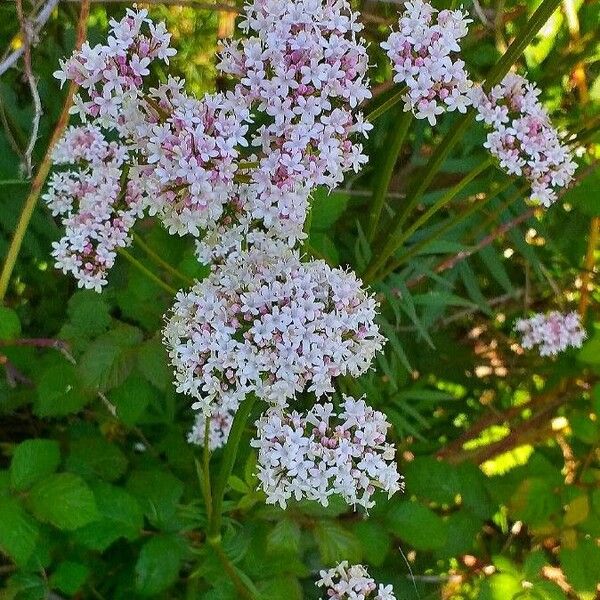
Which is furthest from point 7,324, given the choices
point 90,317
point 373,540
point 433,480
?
point 433,480

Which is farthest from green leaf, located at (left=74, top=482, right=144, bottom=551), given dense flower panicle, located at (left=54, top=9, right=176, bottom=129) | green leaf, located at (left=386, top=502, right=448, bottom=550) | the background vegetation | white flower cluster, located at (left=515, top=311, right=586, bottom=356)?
white flower cluster, located at (left=515, top=311, right=586, bottom=356)

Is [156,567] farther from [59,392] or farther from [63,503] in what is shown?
[59,392]

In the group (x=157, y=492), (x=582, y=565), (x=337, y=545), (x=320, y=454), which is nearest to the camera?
(x=320, y=454)

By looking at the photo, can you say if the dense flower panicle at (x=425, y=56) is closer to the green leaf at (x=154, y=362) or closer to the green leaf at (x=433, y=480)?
the green leaf at (x=154, y=362)

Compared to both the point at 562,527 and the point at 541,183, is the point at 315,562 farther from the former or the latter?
the point at 541,183

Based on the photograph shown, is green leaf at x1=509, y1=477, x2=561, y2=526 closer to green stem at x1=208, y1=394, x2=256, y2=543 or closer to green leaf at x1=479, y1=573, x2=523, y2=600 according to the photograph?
green leaf at x1=479, y1=573, x2=523, y2=600

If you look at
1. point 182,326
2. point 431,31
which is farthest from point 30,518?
point 431,31
